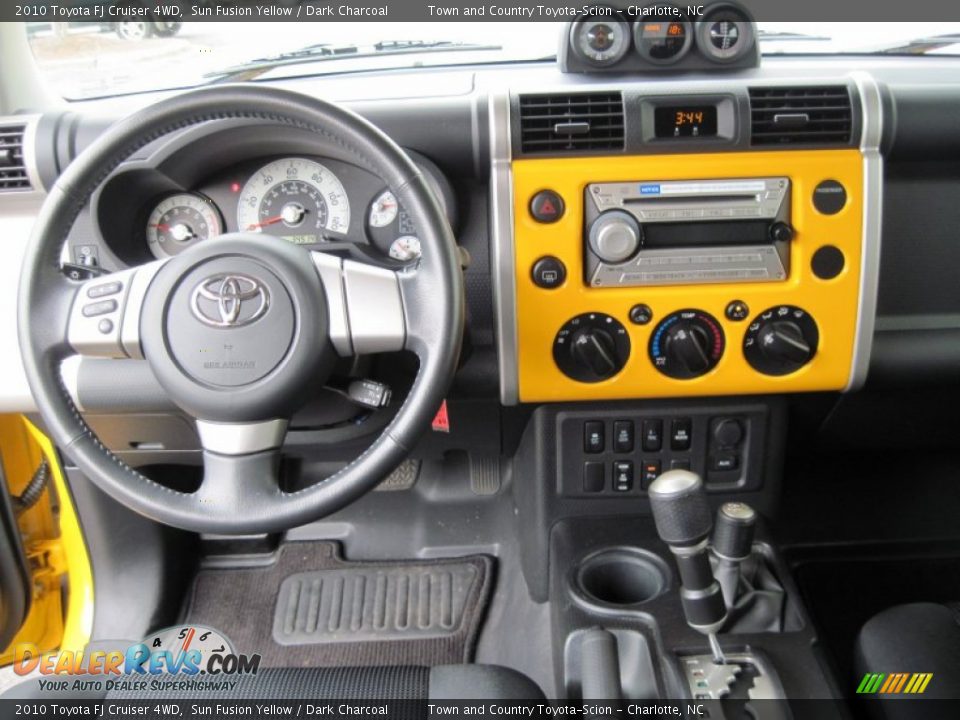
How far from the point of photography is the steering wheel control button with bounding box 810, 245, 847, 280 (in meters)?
1.21

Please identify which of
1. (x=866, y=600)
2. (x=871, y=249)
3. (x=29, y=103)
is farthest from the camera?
(x=866, y=600)

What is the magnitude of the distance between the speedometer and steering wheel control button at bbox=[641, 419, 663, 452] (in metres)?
0.61

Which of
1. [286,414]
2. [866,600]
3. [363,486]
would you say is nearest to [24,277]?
[286,414]

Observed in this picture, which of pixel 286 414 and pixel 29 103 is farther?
pixel 29 103

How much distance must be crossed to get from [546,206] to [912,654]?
2.67ft

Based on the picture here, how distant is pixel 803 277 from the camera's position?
4.00 ft

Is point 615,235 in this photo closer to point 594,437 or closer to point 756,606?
point 594,437

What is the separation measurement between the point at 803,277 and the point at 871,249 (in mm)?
112

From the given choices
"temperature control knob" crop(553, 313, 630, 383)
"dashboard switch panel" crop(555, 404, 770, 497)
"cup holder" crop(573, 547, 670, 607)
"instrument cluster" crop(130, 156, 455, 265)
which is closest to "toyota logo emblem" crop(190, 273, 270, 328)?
"instrument cluster" crop(130, 156, 455, 265)

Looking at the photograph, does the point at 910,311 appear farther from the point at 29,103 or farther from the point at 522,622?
the point at 29,103

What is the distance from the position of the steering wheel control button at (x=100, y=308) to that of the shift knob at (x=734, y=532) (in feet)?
2.92

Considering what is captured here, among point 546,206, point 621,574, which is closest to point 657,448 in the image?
point 621,574

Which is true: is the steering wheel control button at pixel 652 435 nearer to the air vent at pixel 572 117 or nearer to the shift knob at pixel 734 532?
the shift knob at pixel 734 532

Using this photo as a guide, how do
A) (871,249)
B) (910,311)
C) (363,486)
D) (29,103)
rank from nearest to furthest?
(363,486) → (871,249) → (910,311) → (29,103)
